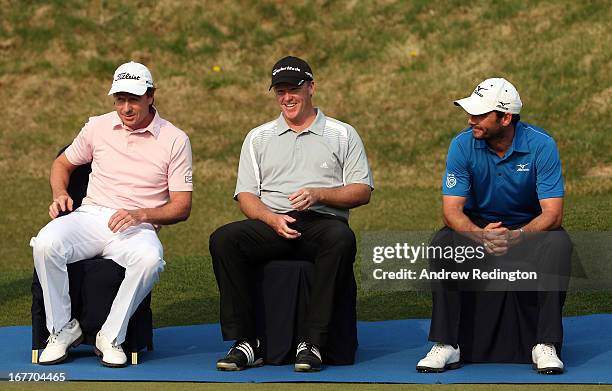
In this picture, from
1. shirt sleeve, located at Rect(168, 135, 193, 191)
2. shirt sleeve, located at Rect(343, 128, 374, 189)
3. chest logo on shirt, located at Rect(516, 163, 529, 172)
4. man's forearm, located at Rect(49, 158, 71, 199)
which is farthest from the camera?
man's forearm, located at Rect(49, 158, 71, 199)

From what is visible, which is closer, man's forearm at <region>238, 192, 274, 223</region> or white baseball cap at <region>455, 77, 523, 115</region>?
white baseball cap at <region>455, 77, 523, 115</region>

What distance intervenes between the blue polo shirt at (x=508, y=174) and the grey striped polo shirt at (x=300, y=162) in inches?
21.6

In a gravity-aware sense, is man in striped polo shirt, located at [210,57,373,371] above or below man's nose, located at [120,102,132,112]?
below

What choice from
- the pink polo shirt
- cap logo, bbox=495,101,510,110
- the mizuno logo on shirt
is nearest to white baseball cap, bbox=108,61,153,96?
the pink polo shirt

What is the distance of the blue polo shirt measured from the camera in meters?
7.22

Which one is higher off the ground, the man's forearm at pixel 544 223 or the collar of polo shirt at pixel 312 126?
the collar of polo shirt at pixel 312 126

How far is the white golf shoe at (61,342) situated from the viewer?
708 cm

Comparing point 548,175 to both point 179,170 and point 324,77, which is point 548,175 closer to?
point 179,170

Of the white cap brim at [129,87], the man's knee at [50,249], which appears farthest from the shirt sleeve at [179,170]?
the man's knee at [50,249]

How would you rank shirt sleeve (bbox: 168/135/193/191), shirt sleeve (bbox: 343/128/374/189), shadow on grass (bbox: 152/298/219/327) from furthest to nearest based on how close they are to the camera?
shadow on grass (bbox: 152/298/219/327) < shirt sleeve (bbox: 168/135/193/191) < shirt sleeve (bbox: 343/128/374/189)

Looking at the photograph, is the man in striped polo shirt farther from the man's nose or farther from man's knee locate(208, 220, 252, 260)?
the man's nose

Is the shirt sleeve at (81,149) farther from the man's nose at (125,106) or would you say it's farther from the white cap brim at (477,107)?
the white cap brim at (477,107)

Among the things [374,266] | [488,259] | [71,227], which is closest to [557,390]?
[488,259]

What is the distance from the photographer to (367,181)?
7473mm
